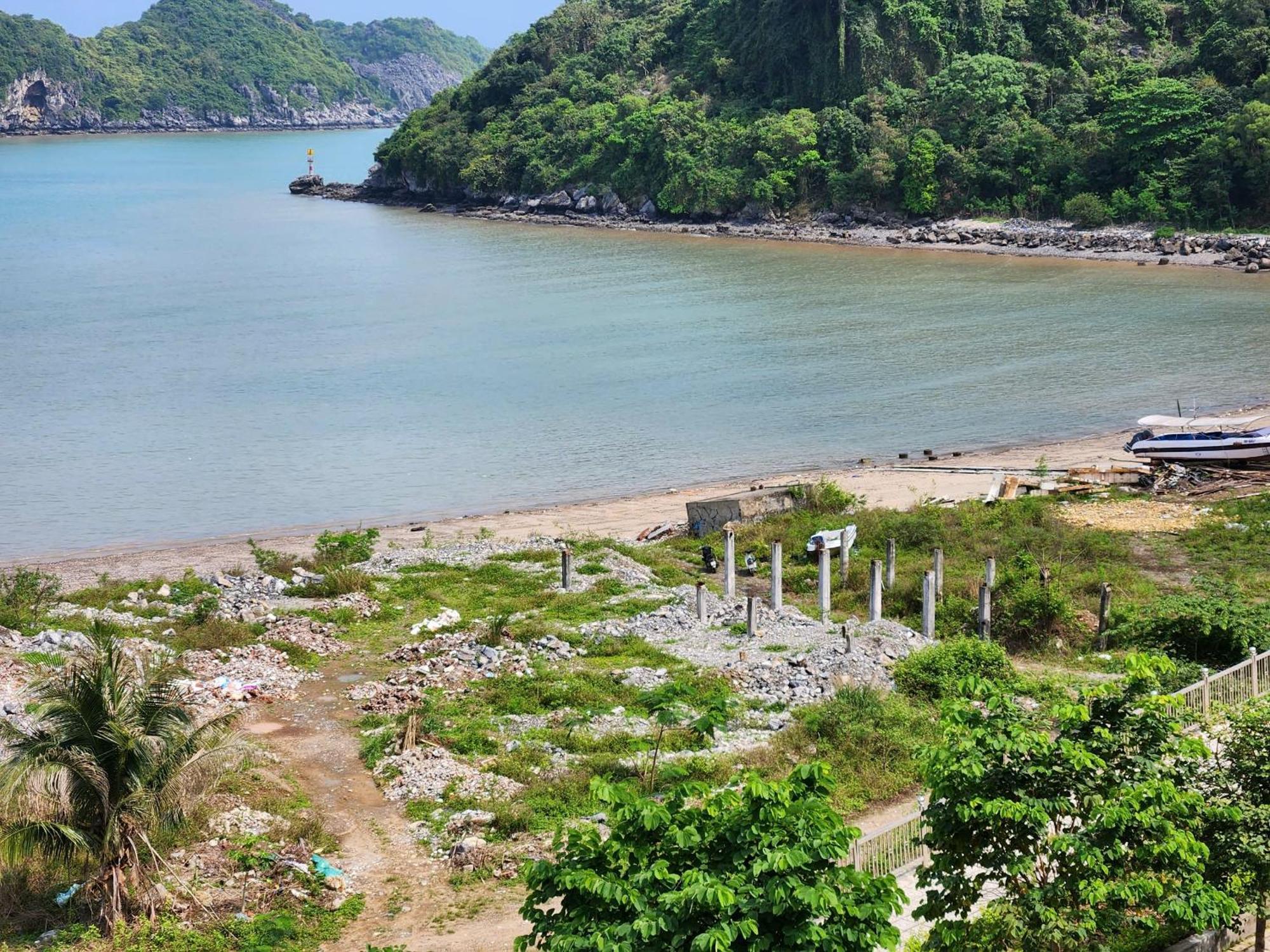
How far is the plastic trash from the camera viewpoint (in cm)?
1316

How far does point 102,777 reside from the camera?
39.5 ft

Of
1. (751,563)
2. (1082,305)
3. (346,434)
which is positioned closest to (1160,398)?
(1082,305)

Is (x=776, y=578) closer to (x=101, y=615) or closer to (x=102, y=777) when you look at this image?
(x=101, y=615)

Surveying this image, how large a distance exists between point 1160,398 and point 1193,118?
122 feet

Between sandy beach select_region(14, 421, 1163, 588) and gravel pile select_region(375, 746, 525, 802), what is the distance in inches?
490

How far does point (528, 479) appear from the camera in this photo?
116 ft

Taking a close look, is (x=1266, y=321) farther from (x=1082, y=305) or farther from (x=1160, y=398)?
(x=1160, y=398)

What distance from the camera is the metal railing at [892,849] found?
1171cm

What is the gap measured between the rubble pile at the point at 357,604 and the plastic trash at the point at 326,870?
833cm

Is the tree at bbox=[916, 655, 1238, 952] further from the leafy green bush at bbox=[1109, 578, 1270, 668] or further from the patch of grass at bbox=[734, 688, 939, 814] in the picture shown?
the leafy green bush at bbox=[1109, 578, 1270, 668]

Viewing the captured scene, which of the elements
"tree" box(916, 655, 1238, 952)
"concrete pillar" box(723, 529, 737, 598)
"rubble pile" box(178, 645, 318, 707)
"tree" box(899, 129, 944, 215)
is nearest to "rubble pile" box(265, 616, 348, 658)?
"rubble pile" box(178, 645, 318, 707)

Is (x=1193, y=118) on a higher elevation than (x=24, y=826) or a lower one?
higher

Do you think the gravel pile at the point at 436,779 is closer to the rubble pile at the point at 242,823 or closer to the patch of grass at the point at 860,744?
the rubble pile at the point at 242,823

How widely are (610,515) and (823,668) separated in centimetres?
1375
